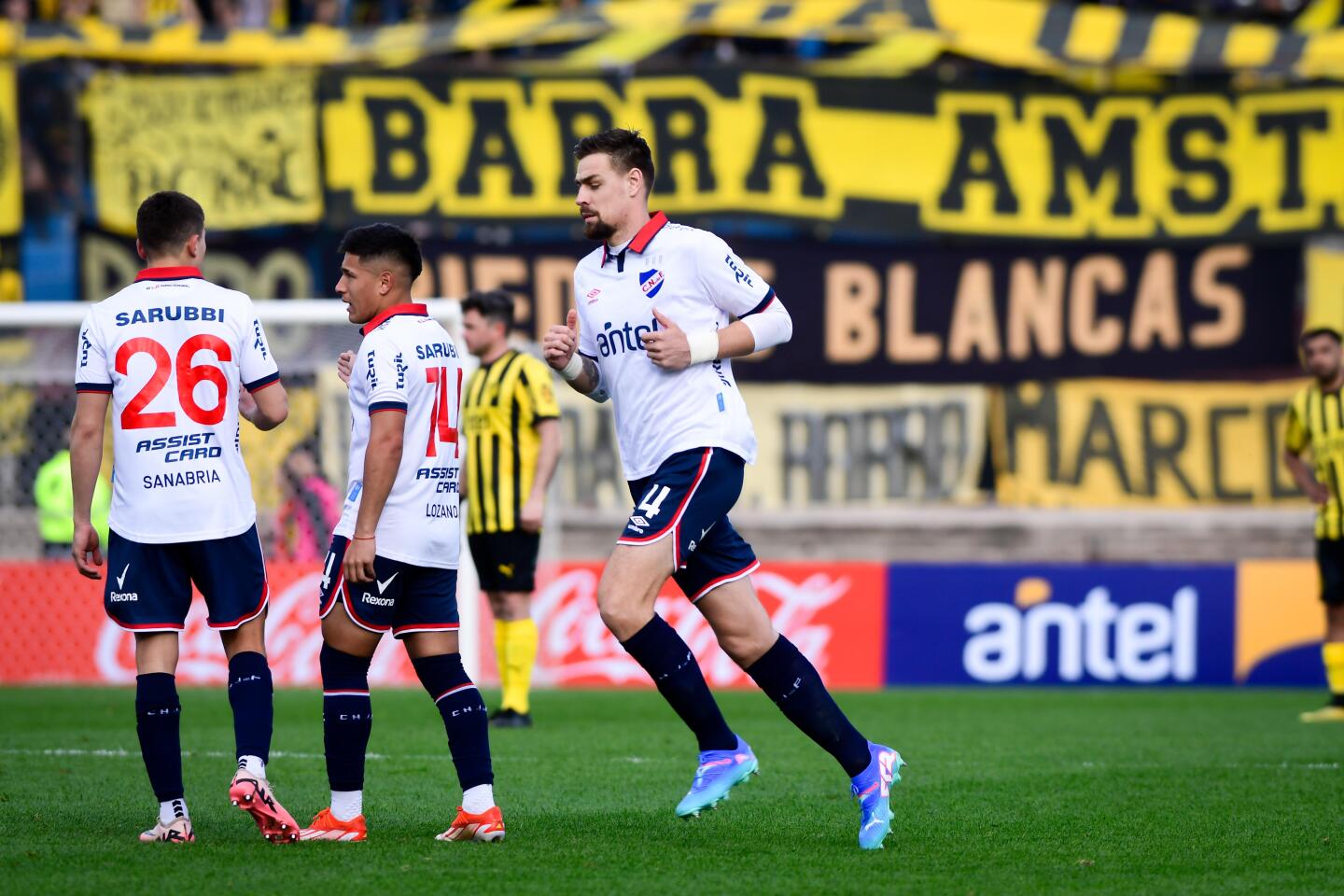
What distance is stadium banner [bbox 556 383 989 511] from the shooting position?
16.0 meters

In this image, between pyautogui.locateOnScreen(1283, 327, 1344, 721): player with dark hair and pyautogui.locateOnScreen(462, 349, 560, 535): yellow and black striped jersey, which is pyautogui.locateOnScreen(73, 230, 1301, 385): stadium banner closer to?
pyautogui.locateOnScreen(1283, 327, 1344, 721): player with dark hair

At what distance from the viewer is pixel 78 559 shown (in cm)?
528

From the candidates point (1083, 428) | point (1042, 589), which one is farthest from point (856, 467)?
point (1042, 589)

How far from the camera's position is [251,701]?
17.9 ft

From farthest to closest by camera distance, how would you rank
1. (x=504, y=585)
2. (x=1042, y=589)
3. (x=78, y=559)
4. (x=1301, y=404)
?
(x=1042, y=589)
(x=1301, y=404)
(x=504, y=585)
(x=78, y=559)

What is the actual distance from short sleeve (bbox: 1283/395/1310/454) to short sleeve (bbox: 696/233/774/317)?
6.18 m

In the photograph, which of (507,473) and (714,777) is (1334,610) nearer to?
(507,473)

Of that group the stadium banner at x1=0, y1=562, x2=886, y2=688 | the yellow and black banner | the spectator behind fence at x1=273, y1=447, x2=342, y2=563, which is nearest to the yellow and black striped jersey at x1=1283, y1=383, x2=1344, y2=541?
the stadium banner at x1=0, y1=562, x2=886, y2=688

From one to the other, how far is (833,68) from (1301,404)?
6574 mm

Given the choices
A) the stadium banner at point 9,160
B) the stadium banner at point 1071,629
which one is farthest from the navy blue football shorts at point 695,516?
the stadium banner at point 9,160

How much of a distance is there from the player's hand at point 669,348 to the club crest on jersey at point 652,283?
7.2 inches

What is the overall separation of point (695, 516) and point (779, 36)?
1124 cm

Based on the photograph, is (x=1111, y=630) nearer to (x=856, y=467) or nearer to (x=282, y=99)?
(x=856, y=467)

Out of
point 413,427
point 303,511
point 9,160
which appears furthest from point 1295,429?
point 9,160
